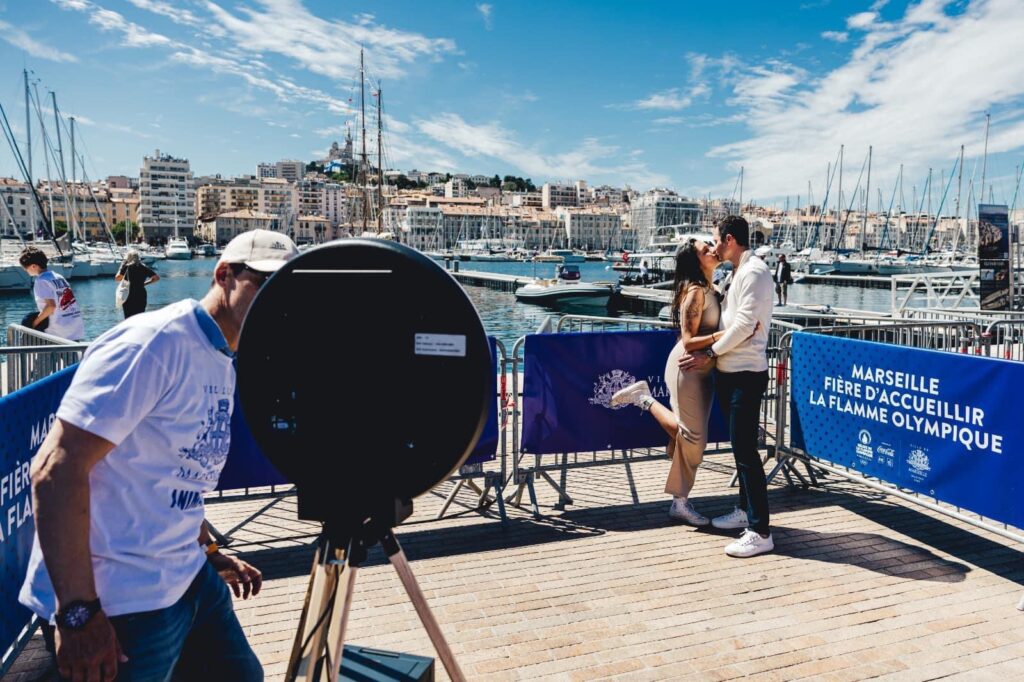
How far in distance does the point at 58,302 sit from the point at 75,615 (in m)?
7.89

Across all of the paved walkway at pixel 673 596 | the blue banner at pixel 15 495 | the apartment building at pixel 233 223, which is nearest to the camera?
the blue banner at pixel 15 495

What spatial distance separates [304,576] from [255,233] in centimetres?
334

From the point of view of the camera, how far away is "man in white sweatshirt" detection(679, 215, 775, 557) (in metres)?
4.82

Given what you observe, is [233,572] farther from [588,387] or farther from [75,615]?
[588,387]

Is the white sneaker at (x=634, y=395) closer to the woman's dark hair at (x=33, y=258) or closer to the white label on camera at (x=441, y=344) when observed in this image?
the white label on camera at (x=441, y=344)

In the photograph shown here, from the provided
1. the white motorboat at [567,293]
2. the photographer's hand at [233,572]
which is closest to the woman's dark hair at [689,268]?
the photographer's hand at [233,572]

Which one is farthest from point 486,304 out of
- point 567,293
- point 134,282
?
point 134,282

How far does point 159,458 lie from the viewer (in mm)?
1771

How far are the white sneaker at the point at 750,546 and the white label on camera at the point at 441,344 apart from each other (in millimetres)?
4027

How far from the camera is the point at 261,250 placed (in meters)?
1.78

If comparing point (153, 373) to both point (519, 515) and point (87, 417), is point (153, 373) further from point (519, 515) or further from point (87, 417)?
point (519, 515)

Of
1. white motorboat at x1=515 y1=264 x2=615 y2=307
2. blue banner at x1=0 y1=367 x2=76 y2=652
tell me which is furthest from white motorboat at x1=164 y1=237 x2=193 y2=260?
blue banner at x1=0 y1=367 x2=76 y2=652

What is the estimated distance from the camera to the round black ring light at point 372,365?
1.42m

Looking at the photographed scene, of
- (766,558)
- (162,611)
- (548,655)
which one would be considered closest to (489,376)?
(162,611)
